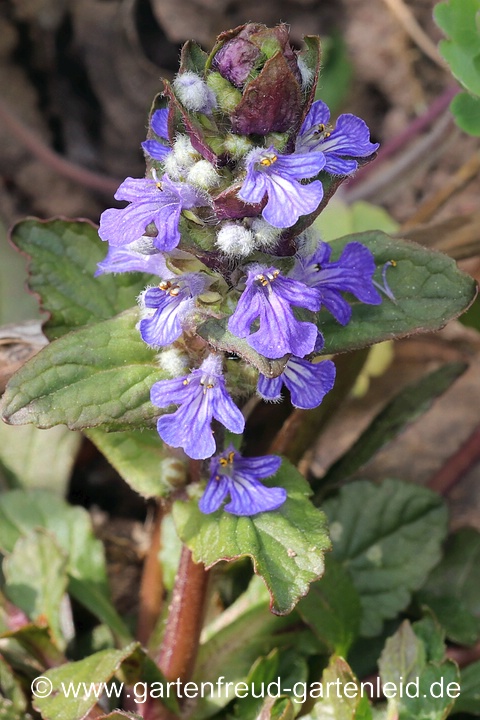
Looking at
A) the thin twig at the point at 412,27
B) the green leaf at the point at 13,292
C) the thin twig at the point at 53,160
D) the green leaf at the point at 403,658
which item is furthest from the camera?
the thin twig at the point at 412,27

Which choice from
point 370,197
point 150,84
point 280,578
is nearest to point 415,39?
point 370,197

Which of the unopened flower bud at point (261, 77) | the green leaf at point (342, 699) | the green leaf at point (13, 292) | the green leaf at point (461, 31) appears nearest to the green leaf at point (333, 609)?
the green leaf at point (342, 699)

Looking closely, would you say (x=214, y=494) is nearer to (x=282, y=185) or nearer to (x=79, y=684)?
(x=79, y=684)

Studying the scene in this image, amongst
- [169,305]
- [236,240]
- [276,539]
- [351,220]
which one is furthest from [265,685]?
[351,220]

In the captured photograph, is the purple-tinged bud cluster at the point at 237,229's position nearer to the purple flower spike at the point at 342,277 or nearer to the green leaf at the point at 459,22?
the purple flower spike at the point at 342,277

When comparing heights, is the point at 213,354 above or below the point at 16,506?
above

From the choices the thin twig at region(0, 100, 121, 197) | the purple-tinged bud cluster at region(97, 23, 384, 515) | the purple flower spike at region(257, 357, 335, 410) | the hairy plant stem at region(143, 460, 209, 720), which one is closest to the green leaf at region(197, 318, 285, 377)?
the purple-tinged bud cluster at region(97, 23, 384, 515)

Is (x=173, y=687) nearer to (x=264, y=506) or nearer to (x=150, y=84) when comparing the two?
(x=264, y=506)
